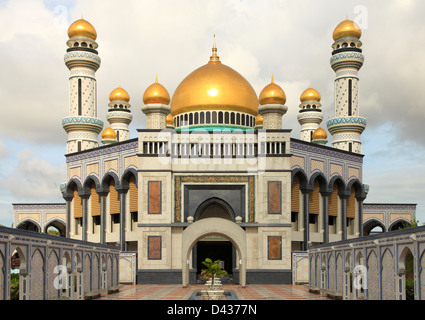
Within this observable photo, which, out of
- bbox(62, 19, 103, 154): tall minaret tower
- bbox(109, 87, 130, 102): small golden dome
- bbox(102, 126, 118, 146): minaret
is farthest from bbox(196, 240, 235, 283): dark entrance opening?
bbox(109, 87, 130, 102): small golden dome

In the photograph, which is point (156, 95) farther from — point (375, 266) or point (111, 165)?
point (375, 266)

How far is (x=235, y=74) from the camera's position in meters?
38.2

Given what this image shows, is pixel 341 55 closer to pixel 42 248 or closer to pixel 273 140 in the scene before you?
pixel 273 140

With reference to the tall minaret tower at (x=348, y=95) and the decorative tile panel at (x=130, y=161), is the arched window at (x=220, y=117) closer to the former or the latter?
the decorative tile panel at (x=130, y=161)

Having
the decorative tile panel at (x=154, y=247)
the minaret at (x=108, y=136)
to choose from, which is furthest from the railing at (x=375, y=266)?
the minaret at (x=108, y=136)

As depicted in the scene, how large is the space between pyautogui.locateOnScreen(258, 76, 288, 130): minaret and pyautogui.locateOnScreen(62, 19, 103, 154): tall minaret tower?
13972 millimetres

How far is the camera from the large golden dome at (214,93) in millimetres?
36219

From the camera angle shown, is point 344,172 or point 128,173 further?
point 344,172

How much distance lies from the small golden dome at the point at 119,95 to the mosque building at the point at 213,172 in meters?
0.09

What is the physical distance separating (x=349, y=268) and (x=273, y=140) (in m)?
10.8

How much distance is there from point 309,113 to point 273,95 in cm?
1741

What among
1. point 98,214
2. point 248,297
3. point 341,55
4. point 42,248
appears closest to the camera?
point 42,248

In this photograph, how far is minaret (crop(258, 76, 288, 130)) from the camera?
30.2 metres
